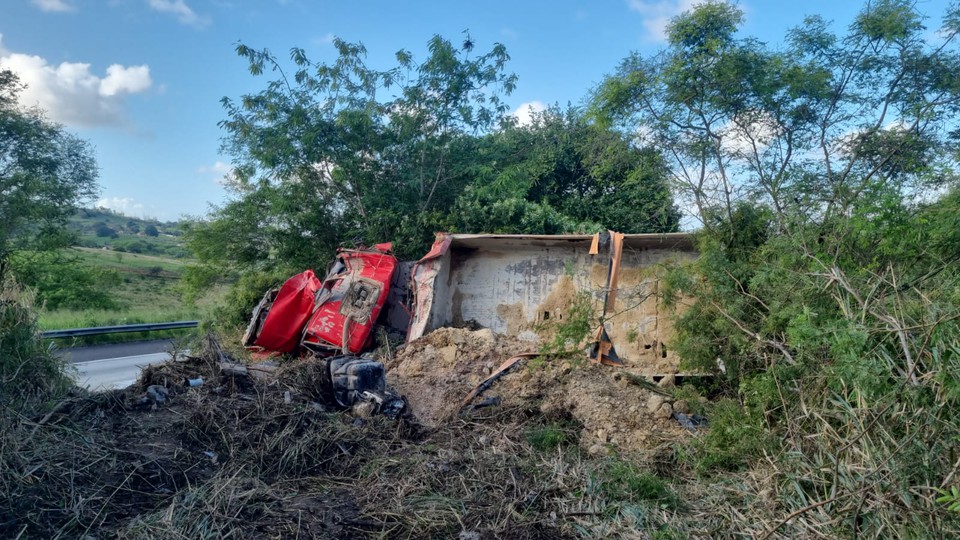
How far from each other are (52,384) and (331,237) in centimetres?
742

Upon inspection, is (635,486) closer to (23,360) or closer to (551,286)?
(551,286)

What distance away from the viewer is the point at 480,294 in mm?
8258

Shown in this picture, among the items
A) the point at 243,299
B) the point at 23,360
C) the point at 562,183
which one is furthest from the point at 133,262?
the point at 23,360

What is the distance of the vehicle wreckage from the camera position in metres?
7.20

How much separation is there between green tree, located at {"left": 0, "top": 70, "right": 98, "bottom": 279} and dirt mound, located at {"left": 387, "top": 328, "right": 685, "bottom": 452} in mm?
14386

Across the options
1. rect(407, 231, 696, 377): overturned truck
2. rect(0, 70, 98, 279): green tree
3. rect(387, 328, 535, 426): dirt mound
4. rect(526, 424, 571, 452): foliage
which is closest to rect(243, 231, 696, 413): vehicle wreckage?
rect(407, 231, 696, 377): overturned truck

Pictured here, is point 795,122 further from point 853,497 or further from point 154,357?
point 154,357

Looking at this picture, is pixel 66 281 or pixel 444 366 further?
pixel 66 281

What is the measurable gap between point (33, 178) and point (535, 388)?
17.4 meters

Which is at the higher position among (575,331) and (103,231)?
(103,231)

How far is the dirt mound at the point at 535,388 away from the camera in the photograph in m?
5.41

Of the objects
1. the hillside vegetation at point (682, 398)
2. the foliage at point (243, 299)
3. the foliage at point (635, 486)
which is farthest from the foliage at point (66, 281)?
→ the foliage at point (635, 486)

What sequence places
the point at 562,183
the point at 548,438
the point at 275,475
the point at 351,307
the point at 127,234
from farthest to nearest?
the point at 127,234
the point at 562,183
the point at 351,307
the point at 548,438
the point at 275,475

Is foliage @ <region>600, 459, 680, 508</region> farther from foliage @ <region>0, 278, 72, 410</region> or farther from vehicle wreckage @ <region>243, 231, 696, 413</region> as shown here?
foliage @ <region>0, 278, 72, 410</region>
